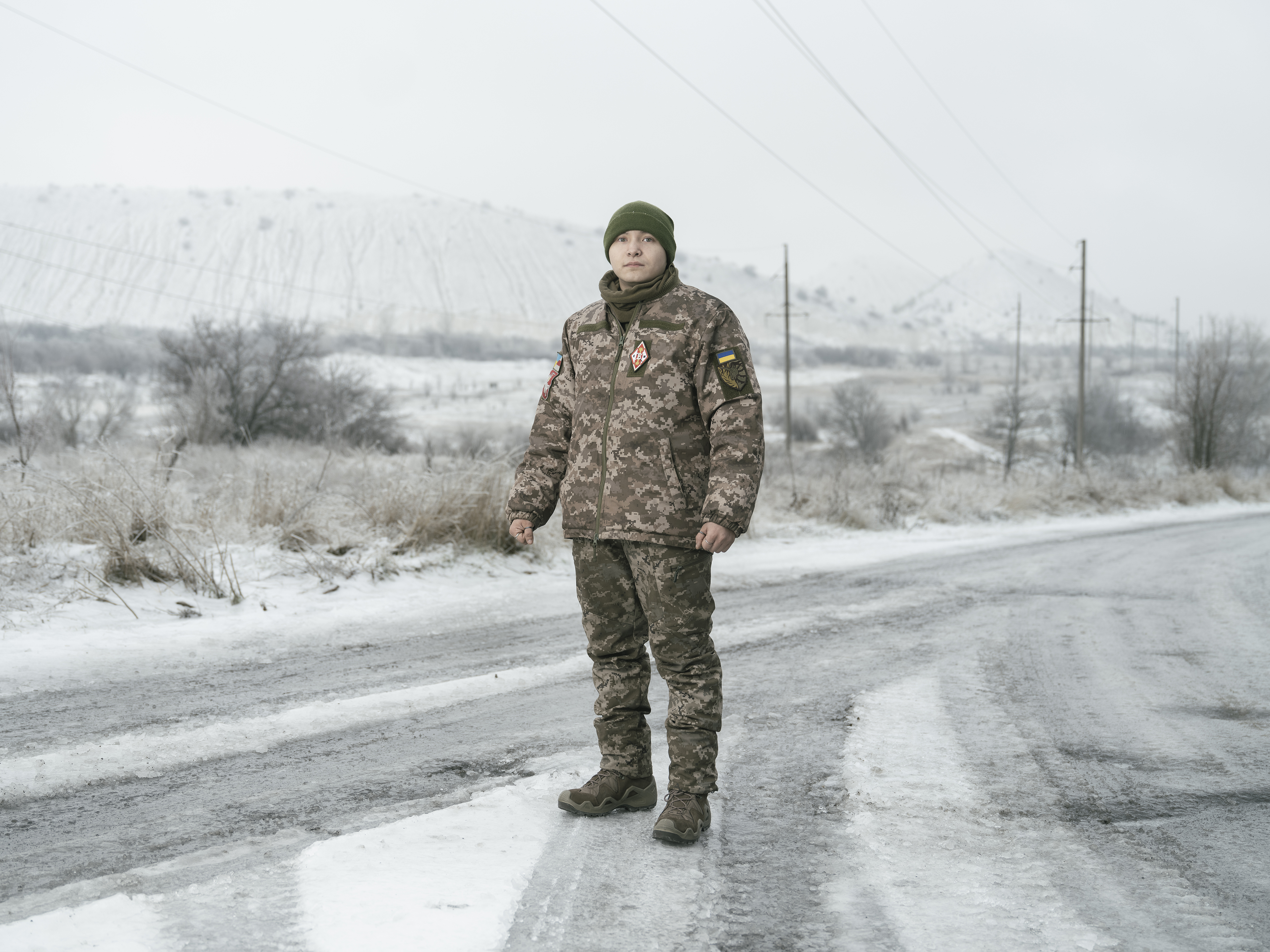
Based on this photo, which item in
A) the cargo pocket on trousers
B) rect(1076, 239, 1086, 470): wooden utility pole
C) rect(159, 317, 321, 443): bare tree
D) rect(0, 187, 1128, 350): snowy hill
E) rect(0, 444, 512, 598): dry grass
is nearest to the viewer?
the cargo pocket on trousers

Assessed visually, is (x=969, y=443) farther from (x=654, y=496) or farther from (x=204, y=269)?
A: (x=204, y=269)

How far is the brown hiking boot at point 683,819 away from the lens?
2.67 metres

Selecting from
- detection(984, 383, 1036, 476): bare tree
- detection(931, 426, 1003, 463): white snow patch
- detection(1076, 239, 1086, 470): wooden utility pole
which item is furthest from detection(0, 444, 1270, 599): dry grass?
detection(931, 426, 1003, 463): white snow patch

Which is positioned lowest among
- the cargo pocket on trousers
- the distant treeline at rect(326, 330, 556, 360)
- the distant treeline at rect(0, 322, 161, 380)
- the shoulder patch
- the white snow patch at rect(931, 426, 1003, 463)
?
the white snow patch at rect(931, 426, 1003, 463)

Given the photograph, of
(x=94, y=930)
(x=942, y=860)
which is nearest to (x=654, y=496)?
(x=942, y=860)

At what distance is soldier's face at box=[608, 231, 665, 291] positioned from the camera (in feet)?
9.41

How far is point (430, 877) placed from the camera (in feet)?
7.81

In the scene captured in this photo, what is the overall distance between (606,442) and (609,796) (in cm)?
115

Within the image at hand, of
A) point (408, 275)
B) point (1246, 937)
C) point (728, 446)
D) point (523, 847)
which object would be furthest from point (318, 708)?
point (408, 275)

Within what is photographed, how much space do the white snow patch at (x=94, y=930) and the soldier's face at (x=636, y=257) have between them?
2154 millimetres

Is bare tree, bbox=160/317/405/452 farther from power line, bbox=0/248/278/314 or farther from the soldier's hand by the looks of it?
power line, bbox=0/248/278/314

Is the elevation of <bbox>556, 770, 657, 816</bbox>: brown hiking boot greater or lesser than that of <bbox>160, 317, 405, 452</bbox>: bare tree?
lesser

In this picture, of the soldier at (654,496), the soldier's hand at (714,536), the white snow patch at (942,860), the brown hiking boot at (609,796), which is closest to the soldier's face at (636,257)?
the soldier at (654,496)

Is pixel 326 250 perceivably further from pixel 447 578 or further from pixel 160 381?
pixel 447 578
